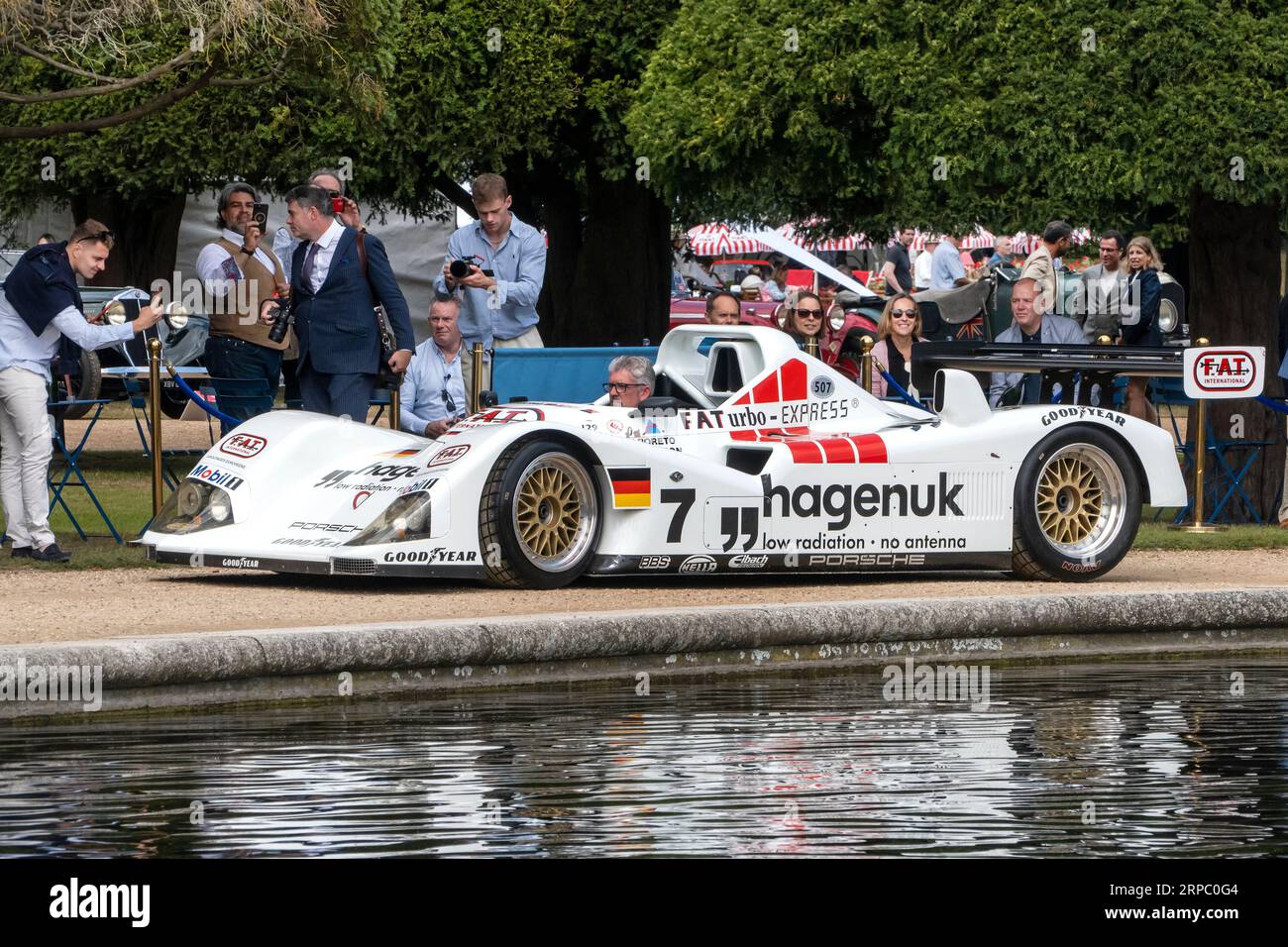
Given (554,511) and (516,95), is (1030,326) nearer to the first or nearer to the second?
(554,511)

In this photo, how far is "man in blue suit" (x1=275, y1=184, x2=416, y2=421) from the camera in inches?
492

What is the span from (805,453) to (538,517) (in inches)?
54.4

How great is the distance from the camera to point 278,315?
13133 mm

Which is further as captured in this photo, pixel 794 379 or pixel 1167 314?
pixel 1167 314

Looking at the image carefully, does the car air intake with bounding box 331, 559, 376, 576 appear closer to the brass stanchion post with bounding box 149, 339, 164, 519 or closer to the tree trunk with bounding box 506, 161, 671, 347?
the brass stanchion post with bounding box 149, 339, 164, 519

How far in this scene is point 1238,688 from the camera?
931 cm

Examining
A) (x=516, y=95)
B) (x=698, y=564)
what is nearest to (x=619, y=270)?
(x=516, y=95)

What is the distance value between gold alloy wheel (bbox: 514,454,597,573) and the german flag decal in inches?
4.4

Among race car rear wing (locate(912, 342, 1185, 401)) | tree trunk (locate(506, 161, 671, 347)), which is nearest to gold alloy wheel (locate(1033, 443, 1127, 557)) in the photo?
race car rear wing (locate(912, 342, 1185, 401))

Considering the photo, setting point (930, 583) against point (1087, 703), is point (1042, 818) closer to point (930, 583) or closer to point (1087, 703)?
point (1087, 703)

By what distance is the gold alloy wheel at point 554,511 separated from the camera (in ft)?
36.3

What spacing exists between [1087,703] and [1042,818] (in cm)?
242
